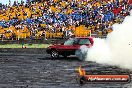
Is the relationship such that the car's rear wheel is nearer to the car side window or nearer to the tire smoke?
the car side window

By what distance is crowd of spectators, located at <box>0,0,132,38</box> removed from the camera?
140ft

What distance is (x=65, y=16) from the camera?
47344mm

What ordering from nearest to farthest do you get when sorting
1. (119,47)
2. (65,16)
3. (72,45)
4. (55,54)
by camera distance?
(119,47) < (72,45) < (55,54) < (65,16)

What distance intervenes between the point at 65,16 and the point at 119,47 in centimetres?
2442

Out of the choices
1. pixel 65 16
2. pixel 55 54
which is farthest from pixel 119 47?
pixel 65 16

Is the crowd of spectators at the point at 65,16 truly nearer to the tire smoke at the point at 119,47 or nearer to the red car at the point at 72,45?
the red car at the point at 72,45

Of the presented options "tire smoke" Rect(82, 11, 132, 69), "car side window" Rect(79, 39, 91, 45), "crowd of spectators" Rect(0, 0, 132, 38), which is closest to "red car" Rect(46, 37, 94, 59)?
"car side window" Rect(79, 39, 91, 45)

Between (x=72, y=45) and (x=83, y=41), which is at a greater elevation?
(x=83, y=41)

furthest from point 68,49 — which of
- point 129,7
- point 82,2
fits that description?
point 82,2

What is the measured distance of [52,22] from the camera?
46.4 metres

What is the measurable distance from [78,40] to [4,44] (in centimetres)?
1543

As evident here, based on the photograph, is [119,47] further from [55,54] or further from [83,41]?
[55,54]

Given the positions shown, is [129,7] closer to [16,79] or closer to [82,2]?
[82,2]

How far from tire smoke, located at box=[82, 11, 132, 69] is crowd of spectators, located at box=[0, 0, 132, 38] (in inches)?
520
